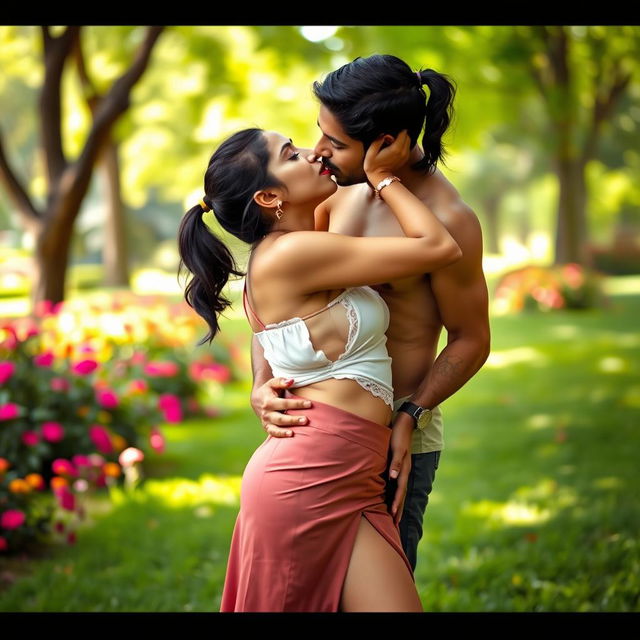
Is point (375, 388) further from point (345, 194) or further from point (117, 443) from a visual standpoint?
point (117, 443)

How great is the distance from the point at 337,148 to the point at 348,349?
0.57m

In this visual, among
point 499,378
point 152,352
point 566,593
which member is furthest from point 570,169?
point 566,593

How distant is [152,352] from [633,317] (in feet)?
36.1

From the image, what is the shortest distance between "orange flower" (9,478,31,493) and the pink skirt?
2615 millimetres

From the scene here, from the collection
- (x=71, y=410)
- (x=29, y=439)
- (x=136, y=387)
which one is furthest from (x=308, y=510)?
(x=136, y=387)

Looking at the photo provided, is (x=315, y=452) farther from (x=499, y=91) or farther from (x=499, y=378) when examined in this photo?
(x=499, y=91)

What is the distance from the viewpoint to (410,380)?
2.76 meters

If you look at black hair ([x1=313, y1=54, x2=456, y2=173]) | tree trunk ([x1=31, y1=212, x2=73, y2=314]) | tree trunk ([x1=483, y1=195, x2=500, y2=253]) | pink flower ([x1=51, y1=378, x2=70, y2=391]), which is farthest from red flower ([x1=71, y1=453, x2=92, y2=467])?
tree trunk ([x1=483, y1=195, x2=500, y2=253])

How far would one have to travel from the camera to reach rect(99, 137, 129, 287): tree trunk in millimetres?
22422

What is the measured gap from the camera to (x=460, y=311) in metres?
2.71

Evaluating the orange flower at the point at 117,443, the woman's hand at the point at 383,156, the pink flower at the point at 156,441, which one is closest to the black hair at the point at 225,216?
the woman's hand at the point at 383,156

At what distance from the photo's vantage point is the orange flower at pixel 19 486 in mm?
4684

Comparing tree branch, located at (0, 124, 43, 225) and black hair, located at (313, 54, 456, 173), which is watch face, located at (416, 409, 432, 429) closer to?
black hair, located at (313, 54, 456, 173)

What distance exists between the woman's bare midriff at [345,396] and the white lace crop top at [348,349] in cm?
1
